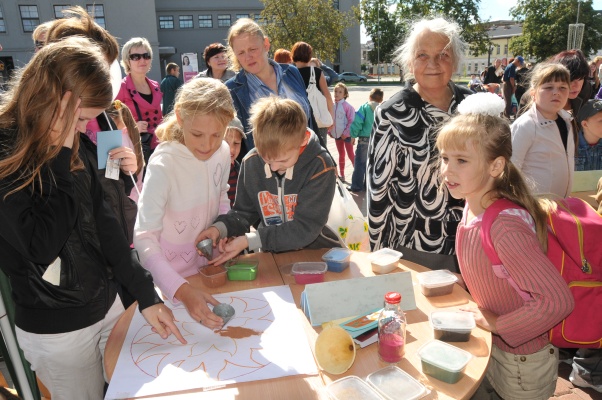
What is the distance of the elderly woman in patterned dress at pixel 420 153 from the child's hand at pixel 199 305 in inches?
39.1

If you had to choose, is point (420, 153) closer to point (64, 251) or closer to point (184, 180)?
point (184, 180)

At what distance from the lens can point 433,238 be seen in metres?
2.05

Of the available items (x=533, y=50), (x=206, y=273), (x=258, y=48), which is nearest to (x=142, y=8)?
(x=258, y=48)

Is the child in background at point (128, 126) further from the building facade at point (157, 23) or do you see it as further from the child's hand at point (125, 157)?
the building facade at point (157, 23)

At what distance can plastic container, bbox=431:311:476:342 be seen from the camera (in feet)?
4.08

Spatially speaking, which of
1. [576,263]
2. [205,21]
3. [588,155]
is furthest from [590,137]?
[205,21]

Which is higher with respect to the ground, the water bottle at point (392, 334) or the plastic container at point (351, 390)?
the water bottle at point (392, 334)

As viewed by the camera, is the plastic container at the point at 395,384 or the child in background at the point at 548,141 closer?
the plastic container at the point at 395,384

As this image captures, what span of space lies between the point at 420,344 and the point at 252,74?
230 centimetres

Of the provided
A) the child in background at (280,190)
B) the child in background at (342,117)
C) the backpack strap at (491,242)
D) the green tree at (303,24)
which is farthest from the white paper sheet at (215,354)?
the green tree at (303,24)

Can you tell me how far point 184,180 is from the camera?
1835 millimetres

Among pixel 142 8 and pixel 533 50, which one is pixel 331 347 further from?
pixel 533 50

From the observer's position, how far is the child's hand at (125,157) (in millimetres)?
1837

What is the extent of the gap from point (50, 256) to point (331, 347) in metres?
0.81
